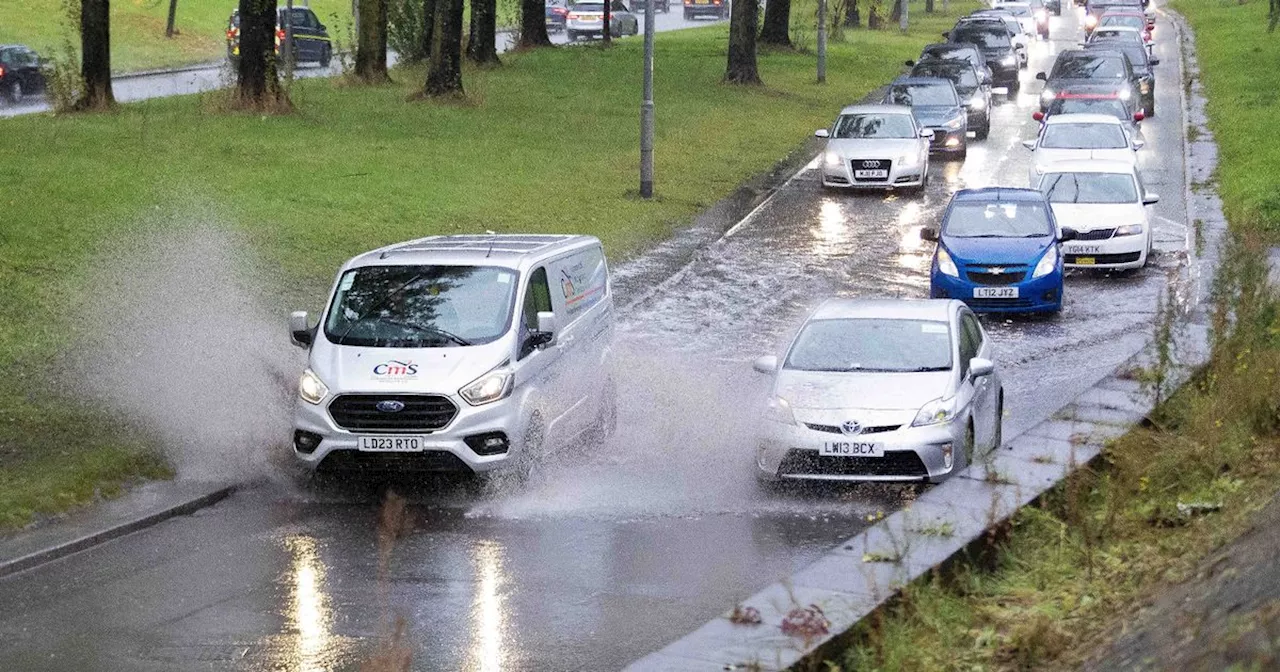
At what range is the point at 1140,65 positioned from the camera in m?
48.2

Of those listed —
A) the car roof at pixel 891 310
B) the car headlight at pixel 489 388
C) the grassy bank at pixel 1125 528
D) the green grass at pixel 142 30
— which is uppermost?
the grassy bank at pixel 1125 528

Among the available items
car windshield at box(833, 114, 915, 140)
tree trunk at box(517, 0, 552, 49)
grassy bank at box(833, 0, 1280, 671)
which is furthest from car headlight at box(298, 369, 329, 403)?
tree trunk at box(517, 0, 552, 49)

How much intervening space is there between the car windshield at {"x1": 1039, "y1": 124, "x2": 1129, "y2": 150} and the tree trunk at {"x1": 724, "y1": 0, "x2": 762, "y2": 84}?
672 inches

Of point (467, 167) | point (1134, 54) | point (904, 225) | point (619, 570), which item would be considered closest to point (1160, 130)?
point (1134, 54)

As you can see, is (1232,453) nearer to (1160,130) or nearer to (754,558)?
(754,558)

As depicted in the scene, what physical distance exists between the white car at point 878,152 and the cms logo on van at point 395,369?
2104cm

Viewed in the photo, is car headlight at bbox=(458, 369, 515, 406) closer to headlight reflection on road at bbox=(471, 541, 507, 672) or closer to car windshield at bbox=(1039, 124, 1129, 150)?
headlight reflection on road at bbox=(471, 541, 507, 672)

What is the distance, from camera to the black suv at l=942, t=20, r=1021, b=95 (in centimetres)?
5391

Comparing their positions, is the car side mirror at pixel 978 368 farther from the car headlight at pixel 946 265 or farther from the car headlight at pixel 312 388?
the car headlight at pixel 946 265

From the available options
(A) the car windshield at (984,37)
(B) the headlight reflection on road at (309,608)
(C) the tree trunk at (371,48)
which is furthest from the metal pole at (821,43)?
(B) the headlight reflection on road at (309,608)

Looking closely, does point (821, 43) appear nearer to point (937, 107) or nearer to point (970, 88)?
point (970, 88)

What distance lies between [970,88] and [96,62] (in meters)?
21.0

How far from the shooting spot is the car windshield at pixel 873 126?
113ft

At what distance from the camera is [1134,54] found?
4928cm
